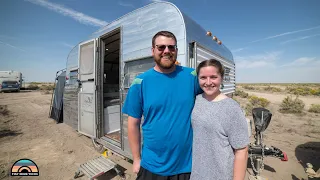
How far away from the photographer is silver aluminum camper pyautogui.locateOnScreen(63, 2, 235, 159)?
3.00 m

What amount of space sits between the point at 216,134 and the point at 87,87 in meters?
4.86

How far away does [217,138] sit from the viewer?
1441 millimetres

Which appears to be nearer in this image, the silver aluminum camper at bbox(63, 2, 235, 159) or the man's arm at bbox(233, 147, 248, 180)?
the man's arm at bbox(233, 147, 248, 180)

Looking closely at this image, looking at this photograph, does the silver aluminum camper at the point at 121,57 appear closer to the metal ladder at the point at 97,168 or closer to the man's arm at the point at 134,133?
the metal ladder at the point at 97,168

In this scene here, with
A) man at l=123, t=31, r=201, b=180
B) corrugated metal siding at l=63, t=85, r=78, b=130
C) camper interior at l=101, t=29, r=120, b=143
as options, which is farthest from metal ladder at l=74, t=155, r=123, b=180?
corrugated metal siding at l=63, t=85, r=78, b=130

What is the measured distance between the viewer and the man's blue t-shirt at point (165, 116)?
5.53 ft

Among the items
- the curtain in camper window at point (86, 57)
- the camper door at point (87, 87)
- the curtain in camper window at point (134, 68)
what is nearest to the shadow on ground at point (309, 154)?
the curtain in camper window at point (134, 68)

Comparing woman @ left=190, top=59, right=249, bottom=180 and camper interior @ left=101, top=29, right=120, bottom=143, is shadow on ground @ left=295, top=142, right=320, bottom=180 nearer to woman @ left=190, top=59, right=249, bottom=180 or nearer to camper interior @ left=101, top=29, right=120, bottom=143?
woman @ left=190, top=59, right=249, bottom=180

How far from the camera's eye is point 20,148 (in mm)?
5426

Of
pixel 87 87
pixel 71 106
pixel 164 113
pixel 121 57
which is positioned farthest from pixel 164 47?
pixel 71 106

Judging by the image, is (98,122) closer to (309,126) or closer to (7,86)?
(309,126)

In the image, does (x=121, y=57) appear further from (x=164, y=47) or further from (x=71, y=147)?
(x=71, y=147)

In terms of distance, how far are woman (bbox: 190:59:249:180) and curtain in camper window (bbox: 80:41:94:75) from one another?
4.43 meters

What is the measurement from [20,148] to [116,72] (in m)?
5.13
